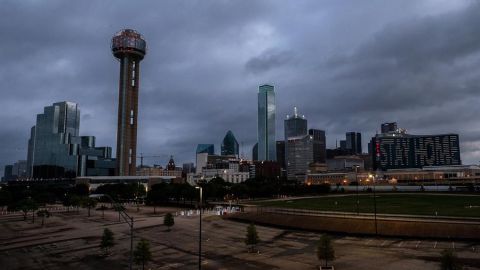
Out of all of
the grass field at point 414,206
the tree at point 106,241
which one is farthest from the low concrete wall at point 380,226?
the tree at point 106,241

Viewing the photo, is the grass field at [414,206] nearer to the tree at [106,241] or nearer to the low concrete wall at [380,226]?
the low concrete wall at [380,226]

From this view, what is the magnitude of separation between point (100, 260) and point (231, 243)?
2087 centimetres

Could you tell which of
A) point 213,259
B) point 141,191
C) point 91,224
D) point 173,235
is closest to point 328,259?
point 213,259

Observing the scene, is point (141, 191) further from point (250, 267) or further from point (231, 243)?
point (250, 267)

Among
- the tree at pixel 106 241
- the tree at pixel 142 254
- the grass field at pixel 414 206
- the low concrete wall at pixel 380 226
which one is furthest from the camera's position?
the grass field at pixel 414 206

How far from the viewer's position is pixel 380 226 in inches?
2798

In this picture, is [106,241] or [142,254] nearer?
[142,254]

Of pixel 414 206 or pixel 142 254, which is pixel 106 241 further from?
pixel 414 206

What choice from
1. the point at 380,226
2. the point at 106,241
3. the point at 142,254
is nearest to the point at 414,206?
the point at 380,226

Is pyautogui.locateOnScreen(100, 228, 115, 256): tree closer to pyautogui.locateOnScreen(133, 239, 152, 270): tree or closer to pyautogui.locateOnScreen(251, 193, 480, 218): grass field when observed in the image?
pyautogui.locateOnScreen(133, 239, 152, 270): tree

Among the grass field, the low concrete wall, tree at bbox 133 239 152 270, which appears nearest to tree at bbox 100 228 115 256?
tree at bbox 133 239 152 270

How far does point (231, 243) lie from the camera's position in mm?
66188

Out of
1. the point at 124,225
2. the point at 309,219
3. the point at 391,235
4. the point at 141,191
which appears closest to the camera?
the point at 391,235

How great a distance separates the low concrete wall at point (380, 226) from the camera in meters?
62.8
